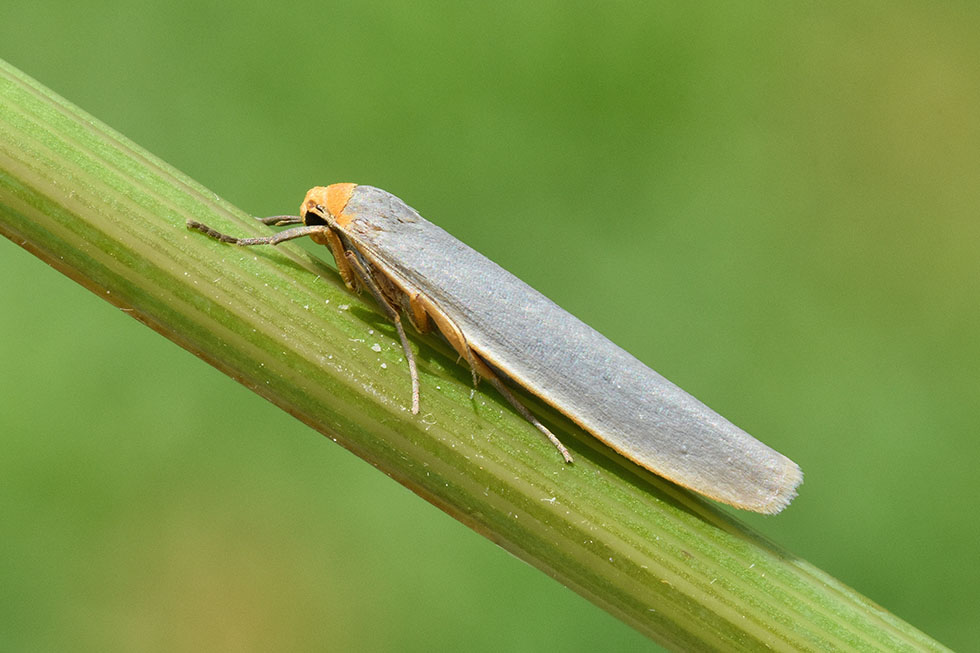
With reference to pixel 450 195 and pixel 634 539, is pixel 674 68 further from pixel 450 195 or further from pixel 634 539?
pixel 634 539

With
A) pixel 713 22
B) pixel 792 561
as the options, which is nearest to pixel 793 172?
pixel 713 22

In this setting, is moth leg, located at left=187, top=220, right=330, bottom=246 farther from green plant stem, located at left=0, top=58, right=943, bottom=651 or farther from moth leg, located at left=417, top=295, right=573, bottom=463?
moth leg, located at left=417, top=295, right=573, bottom=463

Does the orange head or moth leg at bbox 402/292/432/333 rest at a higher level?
the orange head

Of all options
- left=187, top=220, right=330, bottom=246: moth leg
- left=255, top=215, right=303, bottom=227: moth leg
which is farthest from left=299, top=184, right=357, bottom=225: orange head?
left=187, top=220, right=330, bottom=246: moth leg

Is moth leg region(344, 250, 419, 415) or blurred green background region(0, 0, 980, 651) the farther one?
blurred green background region(0, 0, 980, 651)

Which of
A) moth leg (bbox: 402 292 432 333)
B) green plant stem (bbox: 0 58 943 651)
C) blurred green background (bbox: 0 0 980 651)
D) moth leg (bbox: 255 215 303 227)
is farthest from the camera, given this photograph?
blurred green background (bbox: 0 0 980 651)

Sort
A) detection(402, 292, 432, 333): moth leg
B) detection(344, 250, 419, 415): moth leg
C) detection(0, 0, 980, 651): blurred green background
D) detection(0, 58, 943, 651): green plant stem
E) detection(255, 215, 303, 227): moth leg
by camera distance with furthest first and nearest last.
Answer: detection(0, 0, 980, 651): blurred green background
detection(255, 215, 303, 227): moth leg
detection(402, 292, 432, 333): moth leg
detection(344, 250, 419, 415): moth leg
detection(0, 58, 943, 651): green plant stem

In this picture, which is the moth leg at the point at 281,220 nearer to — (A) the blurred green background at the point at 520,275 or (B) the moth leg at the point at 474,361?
(B) the moth leg at the point at 474,361

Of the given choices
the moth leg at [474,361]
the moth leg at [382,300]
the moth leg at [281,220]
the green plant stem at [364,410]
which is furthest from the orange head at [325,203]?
the green plant stem at [364,410]
